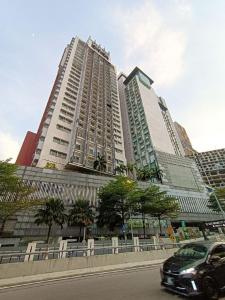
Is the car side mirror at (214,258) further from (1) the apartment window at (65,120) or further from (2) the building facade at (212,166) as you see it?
(2) the building facade at (212,166)

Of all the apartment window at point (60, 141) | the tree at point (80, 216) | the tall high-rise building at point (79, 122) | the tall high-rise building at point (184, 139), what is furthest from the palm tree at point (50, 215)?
the tall high-rise building at point (184, 139)

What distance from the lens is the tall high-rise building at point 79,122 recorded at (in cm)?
5544

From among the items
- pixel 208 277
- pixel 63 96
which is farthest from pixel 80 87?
pixel 208 277

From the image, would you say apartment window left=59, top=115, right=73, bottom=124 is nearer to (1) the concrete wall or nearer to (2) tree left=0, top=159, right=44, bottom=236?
(2) tree left=0, top=159, right=44, bottom=236

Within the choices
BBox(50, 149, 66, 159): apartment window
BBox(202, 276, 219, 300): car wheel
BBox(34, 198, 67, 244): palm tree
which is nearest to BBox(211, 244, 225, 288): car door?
BBox(202, 276, 219, 300): car wheel

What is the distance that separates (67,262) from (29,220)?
26.8 m

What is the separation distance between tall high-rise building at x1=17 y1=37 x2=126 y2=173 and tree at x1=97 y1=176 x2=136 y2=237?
61.6 ft

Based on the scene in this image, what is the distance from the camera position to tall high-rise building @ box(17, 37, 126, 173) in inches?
2183

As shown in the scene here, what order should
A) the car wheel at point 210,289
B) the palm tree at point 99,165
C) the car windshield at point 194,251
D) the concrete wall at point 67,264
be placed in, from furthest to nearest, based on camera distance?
the palm tree at point 99,165 < the concrete wall at point 67,264 < the car windshield at point 194,251 < the car wheel at point 210,289

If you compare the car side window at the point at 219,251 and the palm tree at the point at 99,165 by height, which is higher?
the palm tree at the point at 99,165

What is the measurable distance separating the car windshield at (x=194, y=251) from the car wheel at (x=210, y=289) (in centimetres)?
73

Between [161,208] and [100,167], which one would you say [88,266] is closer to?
[161,208]

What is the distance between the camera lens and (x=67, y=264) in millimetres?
11219

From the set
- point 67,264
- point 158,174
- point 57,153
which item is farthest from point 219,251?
point 158,174
